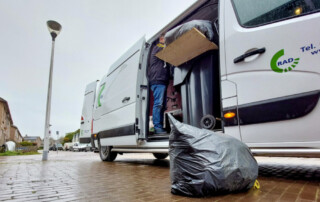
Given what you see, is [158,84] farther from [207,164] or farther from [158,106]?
[207,164]

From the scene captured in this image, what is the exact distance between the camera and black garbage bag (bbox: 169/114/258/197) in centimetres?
164

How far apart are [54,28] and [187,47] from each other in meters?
7.03

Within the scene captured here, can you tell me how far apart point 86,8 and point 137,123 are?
20.6 feet

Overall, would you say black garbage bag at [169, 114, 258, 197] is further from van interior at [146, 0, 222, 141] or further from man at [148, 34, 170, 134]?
man at [148, 34, 170, 134]

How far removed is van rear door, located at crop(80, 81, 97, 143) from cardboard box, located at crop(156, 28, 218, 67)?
440 cm

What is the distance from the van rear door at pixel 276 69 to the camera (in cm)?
189

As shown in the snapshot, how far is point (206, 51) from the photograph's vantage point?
10.2ft

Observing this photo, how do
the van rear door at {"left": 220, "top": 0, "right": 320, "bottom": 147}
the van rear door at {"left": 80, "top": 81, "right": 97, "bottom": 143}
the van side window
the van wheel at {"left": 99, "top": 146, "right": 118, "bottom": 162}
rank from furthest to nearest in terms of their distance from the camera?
the van rear door at {"left": 80, "top": 81, "right": 97, "bottom": 143} < the van wheel at {"left": 99, "top": 146, "right": 118, "bottom": 162} < the van side window < the van rear door at {"left": 220, "top": 0, "right": 320, "bottom": 147}

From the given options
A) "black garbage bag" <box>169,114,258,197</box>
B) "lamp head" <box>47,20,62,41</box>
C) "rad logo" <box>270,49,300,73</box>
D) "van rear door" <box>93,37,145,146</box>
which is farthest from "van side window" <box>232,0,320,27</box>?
"lamp head" <box>47,20,62,41</box>

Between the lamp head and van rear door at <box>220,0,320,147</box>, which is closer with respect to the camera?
van rear door at <box>220,0,320,147</box>

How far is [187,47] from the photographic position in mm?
3062

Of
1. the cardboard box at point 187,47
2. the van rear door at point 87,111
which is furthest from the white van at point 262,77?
the van rear door at point 87,111

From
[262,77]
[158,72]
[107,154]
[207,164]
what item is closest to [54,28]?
[107,154]

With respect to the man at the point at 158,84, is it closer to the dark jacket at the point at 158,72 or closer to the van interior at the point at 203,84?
the dark jacket at the point at 158,72
